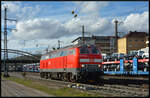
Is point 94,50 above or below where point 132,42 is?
below

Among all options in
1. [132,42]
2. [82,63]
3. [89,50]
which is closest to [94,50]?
[89,50]

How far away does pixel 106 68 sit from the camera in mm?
41531

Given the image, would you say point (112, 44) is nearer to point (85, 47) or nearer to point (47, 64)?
point (47, 64)

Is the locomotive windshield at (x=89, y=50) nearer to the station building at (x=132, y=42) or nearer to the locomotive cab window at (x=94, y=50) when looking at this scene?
the locomotive cab window at (x=94, y=50)

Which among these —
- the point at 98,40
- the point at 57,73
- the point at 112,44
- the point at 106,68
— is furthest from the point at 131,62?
the point at 98,40

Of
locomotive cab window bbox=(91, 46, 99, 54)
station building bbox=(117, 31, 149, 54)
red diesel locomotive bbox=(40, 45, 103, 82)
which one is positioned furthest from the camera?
station building bbox=(117, 31, 149, 54)

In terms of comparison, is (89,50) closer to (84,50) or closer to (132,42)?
(84,50)

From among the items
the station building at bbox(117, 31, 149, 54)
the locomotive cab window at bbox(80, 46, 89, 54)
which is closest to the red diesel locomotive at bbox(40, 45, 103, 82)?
the locomotive cab window at bbox(80, 46, 89, 54)

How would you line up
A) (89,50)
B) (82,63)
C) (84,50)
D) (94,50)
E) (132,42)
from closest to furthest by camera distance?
(82,63) → (84,50) → (89,50) → (94,50) → (132,42)

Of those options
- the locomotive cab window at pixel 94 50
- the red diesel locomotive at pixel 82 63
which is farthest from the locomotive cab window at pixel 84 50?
the locomotive cab window at pixel 94 50

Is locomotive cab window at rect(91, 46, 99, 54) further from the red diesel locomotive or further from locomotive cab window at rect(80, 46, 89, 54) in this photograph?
locomotive cab window at rect(80, 46, 89, 54)

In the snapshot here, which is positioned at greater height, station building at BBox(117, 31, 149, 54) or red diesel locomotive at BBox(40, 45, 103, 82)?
station building at BBox(117, 31, 149, 54)

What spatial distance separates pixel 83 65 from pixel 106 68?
18038 millimetres

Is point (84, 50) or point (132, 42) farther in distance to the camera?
point (132, 42)
